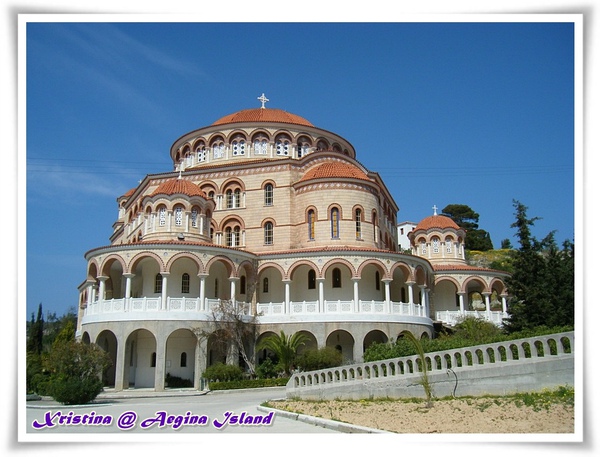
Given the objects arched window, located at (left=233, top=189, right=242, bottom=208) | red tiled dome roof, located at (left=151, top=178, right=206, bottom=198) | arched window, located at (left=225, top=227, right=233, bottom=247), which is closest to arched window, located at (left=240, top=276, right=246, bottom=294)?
arched window, located at (left=225, top=227, right=233, bottom=247)

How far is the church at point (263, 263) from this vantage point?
3008 cm

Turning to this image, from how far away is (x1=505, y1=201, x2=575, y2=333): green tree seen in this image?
26547 millimetres

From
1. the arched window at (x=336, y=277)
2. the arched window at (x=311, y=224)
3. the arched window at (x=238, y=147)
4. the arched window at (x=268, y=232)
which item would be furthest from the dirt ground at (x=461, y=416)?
the arched window at (x=238, y=147)

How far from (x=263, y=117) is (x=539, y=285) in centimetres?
Result: 2369

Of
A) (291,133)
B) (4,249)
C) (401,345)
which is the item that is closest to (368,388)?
(401,345)

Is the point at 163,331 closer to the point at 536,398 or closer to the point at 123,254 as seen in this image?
the point at 123,254

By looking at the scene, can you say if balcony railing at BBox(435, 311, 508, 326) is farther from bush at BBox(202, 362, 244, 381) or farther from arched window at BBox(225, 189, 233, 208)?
bush at BBox(202, 362, 244, 381)

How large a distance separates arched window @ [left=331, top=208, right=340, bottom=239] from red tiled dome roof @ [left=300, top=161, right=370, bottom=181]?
2.22 m

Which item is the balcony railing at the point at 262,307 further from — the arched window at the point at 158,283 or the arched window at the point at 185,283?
the arched window at the point at 158,283

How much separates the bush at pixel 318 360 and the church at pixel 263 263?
256cm

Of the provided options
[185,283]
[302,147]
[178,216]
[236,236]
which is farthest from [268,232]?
[302,147]

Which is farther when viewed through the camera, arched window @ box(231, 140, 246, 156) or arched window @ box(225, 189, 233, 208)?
arched window @ box(231, 140, 246, 156)

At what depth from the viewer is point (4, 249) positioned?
12.5 meters
